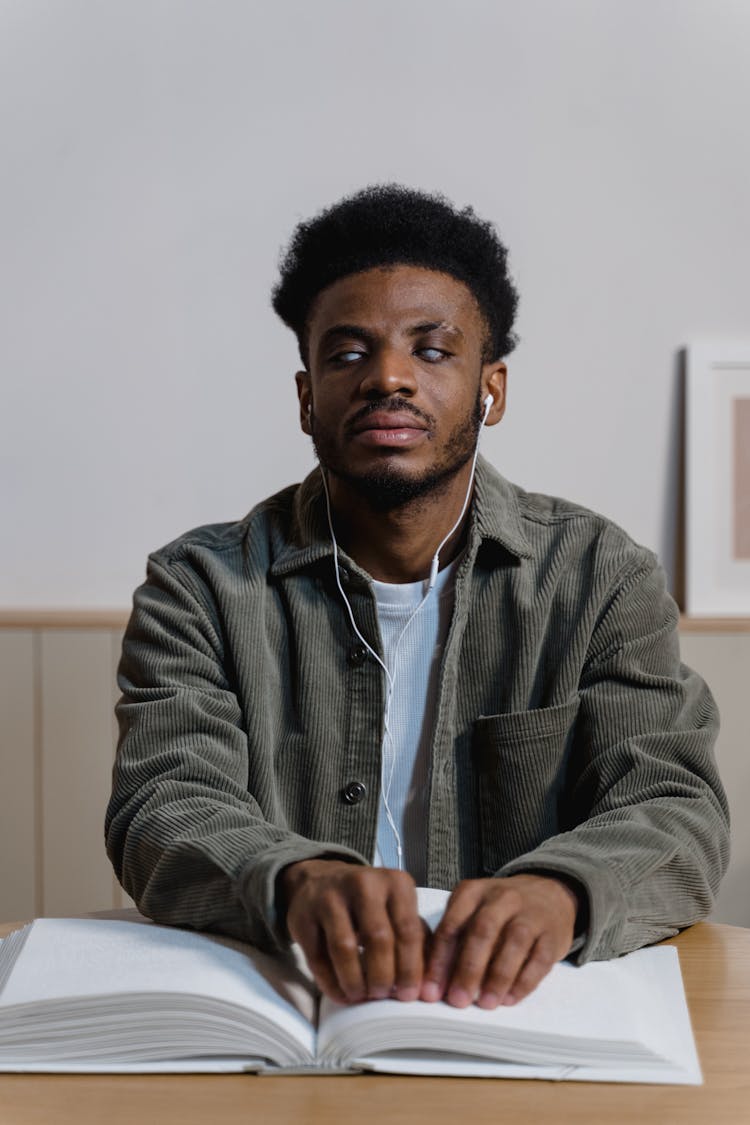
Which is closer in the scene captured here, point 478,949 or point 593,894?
point 478,949

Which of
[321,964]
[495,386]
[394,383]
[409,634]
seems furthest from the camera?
[495,386]

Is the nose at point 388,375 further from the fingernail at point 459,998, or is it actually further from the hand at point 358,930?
the fingernail at point 459,998

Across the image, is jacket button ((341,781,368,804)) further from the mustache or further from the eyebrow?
the eyebrow

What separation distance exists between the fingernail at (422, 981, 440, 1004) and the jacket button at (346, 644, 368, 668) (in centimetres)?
58

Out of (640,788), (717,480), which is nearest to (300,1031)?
(640,788)

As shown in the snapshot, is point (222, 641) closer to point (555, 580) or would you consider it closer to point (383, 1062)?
point (555, 580)

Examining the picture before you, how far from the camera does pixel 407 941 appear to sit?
0.90 m

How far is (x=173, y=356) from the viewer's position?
89.3 inches

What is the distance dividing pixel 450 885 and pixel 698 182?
1376 millimetres

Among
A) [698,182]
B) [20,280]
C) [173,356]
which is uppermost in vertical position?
[698,182]

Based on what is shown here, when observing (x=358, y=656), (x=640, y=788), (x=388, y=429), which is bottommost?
(x=640, y=788)

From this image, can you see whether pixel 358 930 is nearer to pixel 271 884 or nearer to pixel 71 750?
pixel 271 884

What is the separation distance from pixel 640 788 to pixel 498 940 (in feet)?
1.23

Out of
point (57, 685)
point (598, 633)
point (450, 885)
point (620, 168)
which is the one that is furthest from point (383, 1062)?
point (620, 168)
